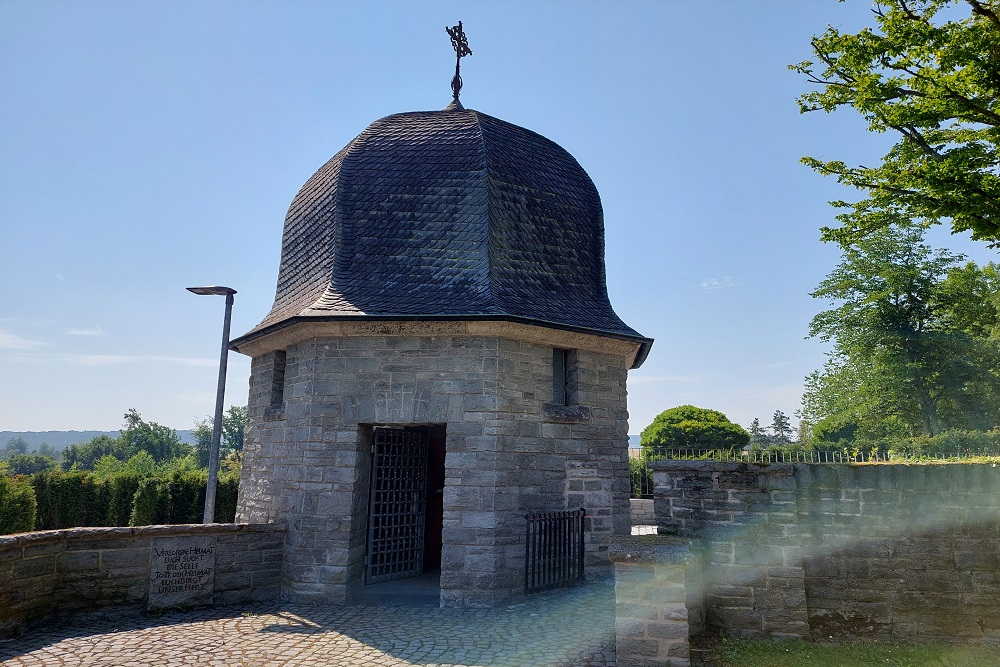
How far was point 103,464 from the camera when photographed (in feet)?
138

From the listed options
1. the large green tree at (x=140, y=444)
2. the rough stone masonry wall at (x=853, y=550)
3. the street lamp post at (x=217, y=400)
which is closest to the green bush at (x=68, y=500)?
the street lamp post at (x=217, y=400)

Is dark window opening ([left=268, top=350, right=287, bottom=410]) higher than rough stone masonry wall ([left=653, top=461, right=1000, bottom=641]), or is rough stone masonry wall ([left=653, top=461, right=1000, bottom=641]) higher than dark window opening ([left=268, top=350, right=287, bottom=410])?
dark window opening ([left=268, top=350, right=287, bottom=410])

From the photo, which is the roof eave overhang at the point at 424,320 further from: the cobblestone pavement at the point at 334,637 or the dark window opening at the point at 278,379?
the cobblestone pavement at the point at 334,637

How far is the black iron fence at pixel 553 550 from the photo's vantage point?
318 inches

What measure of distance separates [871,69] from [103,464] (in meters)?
49.5

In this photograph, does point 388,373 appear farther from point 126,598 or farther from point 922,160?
point 922,160

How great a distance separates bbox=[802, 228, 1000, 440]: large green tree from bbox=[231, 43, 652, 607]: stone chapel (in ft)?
64.0

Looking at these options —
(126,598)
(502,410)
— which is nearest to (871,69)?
(502,410)

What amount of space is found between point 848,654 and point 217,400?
370 inches

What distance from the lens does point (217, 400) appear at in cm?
990

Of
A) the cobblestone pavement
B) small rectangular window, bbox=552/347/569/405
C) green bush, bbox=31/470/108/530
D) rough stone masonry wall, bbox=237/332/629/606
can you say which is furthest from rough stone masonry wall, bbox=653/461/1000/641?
green bush, bbox=31/470/108/530

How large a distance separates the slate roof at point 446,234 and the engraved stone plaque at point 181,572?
318 cm

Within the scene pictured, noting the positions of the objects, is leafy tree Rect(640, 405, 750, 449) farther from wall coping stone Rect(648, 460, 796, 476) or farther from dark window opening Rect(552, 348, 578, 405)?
wall coping stone Rect(648, 460, 796, 476)

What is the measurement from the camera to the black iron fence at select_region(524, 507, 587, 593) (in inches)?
318
